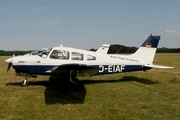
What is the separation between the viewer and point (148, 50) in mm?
10906

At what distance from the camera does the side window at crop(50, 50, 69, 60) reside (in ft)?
28.5

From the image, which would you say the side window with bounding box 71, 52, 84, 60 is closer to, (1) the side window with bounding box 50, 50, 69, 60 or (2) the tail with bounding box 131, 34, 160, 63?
(1) the side window with bounding box 50, 50, 69, 60

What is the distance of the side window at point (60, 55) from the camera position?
8.68 metres

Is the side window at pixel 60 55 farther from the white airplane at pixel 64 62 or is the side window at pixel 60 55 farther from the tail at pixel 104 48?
the tail at pixel 104 48

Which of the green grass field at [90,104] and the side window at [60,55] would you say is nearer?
the green grass field at [90,104]

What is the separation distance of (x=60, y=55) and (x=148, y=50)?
5142 mm

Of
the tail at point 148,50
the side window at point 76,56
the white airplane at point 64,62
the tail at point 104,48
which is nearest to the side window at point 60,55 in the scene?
the white airplane at point 64,62

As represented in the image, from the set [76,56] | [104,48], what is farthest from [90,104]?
[104,48]

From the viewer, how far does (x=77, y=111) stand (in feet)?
19.0

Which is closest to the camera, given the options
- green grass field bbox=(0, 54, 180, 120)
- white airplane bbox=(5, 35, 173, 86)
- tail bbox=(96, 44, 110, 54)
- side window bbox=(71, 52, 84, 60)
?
green grass field bbox=(0, 54, 180, 120)

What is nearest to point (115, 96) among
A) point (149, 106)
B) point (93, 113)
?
point (149, 106)

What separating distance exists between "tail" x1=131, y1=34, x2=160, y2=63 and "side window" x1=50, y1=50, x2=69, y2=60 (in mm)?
4006

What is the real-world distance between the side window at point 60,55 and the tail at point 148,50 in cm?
401

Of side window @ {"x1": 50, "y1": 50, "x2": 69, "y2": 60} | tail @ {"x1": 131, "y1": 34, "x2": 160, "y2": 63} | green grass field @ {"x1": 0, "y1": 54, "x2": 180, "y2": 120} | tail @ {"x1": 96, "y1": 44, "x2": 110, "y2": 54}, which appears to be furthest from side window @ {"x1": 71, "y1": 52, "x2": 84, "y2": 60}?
tail @ {"x1": 96, "y1": 44, "x2": 110, "y2": 54}
